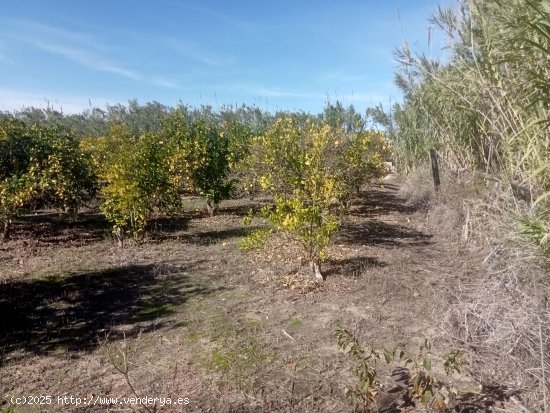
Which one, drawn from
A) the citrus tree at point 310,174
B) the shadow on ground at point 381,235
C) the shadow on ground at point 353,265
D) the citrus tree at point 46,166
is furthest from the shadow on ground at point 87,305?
the shadow on ground at point 381,235

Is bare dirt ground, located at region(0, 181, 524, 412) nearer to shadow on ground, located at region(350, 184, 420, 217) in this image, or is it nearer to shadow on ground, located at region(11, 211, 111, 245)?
shadow on ground, located at region(11, 211, 111, 245)

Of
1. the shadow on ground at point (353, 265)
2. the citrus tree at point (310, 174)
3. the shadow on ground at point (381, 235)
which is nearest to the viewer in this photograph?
the citrus tree at point (310, 174)

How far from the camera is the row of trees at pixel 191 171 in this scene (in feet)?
21.3

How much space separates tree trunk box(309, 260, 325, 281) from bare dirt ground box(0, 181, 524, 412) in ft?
0.44

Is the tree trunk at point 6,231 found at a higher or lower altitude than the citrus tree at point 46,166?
lower

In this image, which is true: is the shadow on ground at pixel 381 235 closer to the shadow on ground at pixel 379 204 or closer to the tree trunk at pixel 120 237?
the shadow on ground at pixel 379 204

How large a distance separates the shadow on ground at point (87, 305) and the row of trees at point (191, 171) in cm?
168

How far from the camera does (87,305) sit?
5.38 m

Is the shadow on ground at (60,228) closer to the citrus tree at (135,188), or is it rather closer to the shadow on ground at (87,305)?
the citrus tree at (135,188)

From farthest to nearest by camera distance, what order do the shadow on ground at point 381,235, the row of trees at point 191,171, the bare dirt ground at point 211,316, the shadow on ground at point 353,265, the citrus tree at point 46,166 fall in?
the citrus tree at point 46,166, the shadow on ground at point 381,235, the row of trees at point 191,171, the shadow on ground at point 353,265, the bare dirt ground at point 211,316

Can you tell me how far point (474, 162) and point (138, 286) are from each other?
20.3ft

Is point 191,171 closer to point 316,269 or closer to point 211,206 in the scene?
point 211,206

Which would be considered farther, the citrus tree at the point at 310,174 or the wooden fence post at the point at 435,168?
the wooden fence post at the point at 435,168

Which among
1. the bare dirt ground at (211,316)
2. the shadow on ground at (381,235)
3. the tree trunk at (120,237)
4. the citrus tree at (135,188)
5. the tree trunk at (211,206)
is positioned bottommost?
the bare dirt ground at (211,316)
